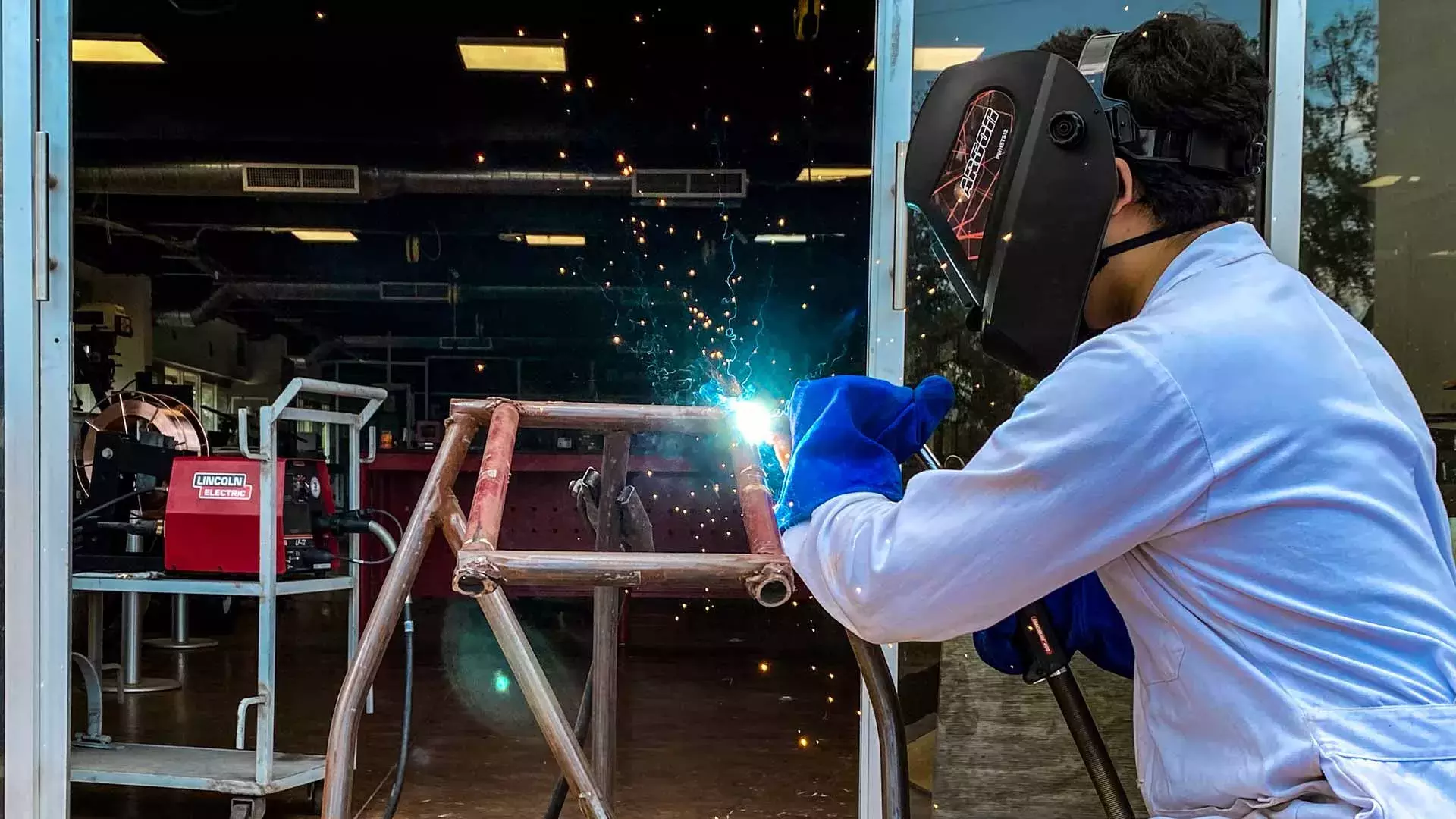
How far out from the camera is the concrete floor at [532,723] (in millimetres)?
3318

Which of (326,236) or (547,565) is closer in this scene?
(547,565)

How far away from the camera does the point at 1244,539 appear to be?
2.79ft

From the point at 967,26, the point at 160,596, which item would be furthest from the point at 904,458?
the point at 160,596

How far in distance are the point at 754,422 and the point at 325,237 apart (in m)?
12.0

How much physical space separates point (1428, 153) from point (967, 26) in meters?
1.11

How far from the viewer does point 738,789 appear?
136 inches

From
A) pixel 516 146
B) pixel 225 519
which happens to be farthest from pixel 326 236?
pixel 225 519

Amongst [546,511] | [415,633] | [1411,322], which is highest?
[1411,322]

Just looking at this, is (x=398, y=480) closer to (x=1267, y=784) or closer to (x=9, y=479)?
(x=9, y=479)

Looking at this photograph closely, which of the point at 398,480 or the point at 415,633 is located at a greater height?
the point at 398,480

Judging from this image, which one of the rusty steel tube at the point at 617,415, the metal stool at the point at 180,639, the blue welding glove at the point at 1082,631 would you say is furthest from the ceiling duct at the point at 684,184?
the blue welding glove at the point at 1082,631

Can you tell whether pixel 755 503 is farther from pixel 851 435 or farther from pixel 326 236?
pixel 326 236

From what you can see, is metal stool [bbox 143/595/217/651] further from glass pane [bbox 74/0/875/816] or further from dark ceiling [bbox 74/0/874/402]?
dark ceiling [bbox 74/0/874/402]

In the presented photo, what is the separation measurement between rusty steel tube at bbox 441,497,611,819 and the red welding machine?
2088mm
